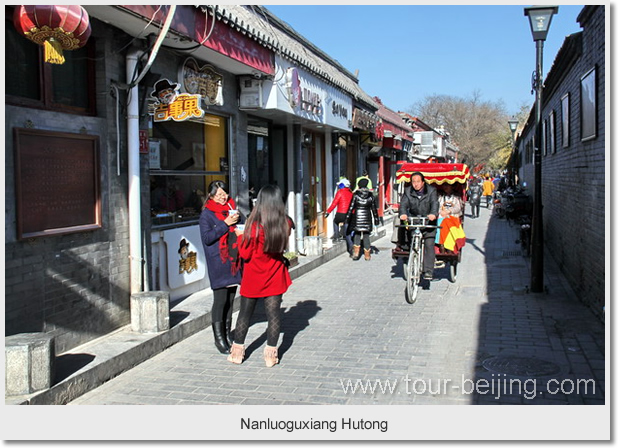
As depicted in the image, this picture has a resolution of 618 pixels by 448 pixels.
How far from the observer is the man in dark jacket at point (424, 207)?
9055mm

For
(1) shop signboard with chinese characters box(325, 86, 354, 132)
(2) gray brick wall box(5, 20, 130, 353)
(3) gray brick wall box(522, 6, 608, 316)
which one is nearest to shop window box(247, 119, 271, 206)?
(1) shop signboard with chinese characters box(325, 86, 354, 132)

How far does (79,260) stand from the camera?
608cm

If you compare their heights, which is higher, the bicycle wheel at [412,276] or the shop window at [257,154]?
the shop window at [257,154]

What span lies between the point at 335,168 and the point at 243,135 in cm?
649

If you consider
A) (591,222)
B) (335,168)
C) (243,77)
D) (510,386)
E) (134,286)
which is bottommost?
(510,386)

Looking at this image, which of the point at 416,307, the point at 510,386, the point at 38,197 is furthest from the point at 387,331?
the point at 38,197

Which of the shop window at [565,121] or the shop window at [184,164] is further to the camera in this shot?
the shop window at [565,121]

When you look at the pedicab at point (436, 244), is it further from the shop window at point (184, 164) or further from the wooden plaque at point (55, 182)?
the wooden plaque at point (55, 182)

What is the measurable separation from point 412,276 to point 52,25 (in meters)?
5.59

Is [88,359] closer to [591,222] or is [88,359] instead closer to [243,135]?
[243,135]

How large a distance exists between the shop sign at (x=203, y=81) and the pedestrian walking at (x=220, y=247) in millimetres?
2449

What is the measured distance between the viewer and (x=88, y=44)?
20.7 ft

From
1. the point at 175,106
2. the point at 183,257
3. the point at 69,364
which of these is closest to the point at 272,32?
the point at 175,106

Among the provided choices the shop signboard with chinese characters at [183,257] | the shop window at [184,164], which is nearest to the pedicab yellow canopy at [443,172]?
the shop window at [184,164]
